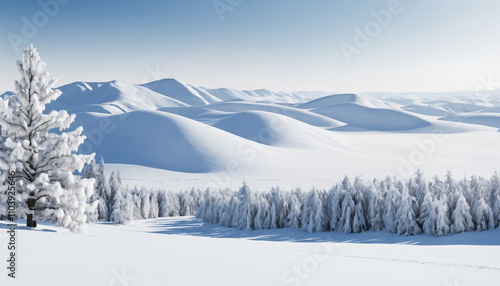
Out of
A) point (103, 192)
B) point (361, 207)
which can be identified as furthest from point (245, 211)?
point (103, 192)

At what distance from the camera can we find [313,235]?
46719mm

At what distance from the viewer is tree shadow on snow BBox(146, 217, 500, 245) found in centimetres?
3944

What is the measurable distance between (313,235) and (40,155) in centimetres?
3621

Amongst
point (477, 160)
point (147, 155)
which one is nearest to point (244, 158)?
point (147, 155)

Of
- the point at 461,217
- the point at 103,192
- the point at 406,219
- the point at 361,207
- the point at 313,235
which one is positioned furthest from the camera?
the point at 103,192

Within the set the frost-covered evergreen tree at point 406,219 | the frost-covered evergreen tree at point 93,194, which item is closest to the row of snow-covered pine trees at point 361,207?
the frost-covered evergreen tree at point 406,219

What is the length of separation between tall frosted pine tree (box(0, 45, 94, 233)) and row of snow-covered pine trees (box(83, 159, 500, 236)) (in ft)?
117

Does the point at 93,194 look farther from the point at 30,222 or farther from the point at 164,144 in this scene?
the point at 164,144

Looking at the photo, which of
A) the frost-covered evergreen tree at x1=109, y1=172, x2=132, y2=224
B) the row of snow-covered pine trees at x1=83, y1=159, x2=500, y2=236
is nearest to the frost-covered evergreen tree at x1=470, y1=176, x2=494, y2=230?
the row of snow-covered pine trees at x1=83, y1=159, x2=500, y2=236

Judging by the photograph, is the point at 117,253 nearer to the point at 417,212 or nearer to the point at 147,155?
the point at 417,212

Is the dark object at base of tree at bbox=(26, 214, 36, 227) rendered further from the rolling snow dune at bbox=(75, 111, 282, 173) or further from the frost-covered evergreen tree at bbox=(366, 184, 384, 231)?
the rolling snow dune at bbox=(75, 111, 282, 173)

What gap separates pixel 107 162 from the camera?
476ft

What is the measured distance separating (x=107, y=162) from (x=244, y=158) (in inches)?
2148

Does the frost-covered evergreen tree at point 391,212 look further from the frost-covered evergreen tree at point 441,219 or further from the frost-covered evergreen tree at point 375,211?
the frost-covered evergreen tree at point 441,219
